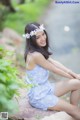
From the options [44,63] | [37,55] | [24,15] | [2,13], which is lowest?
[24,15]

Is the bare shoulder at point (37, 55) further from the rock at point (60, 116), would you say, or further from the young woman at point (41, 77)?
the rock at point (60, 116)

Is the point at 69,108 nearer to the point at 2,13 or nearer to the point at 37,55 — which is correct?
the point at 37,55

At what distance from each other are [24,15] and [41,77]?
9.75m

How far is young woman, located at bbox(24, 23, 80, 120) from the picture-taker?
498 centimetres

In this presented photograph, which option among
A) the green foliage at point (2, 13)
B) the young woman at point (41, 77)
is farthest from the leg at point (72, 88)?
the green foliage at point (2, 13)

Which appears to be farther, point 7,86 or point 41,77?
point 41,77

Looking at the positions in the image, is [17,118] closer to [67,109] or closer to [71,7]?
[67,109]

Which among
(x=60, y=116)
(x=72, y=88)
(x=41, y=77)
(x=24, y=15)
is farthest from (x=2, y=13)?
(x=60, y=116)

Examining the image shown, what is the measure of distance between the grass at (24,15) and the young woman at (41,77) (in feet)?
24.2

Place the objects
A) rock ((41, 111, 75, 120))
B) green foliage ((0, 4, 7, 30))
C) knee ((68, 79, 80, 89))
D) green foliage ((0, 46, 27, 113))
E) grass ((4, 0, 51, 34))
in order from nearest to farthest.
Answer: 1. green foliage ((0, 46, 27, 113))
2. rock ((41, 111, 75, 120))
3. knee ((68, 79, 80, 89))
4. grass ((4, 0, 51, 34))
5. green foliage ((0, 4, 7, 30))

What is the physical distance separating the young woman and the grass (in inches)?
291

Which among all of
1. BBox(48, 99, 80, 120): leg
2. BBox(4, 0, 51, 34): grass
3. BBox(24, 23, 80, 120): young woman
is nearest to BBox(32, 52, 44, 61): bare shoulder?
BBox(24, 23, 80, 120): young woman

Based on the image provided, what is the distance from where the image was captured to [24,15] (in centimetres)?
1464

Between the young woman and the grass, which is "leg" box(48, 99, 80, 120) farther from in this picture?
the grass
